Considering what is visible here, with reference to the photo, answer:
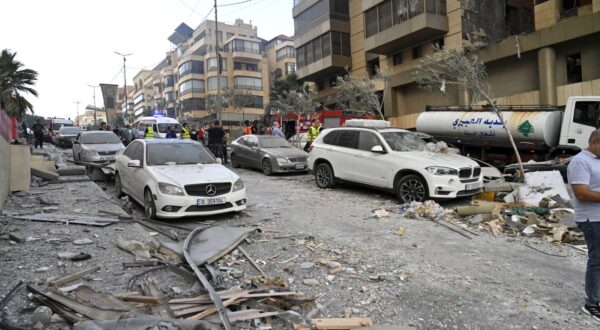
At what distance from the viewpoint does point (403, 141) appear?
33.4 ft

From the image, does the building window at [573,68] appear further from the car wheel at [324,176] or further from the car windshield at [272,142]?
the car wheel at [324,176]

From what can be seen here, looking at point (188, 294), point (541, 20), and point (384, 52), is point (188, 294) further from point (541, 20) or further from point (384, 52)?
point (384, 52)

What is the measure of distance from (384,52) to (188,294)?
3011cm

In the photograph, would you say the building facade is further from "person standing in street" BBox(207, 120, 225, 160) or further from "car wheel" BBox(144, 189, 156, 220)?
"car wheel" BBox(144, 189, 156, 220)

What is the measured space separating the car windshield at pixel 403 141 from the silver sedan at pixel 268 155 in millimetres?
4305

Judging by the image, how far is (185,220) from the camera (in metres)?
7.74

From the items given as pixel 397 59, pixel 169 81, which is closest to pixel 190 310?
pixel 397 59

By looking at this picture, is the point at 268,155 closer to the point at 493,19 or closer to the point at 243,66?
the point at 493,19

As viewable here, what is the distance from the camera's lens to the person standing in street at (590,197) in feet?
12.2

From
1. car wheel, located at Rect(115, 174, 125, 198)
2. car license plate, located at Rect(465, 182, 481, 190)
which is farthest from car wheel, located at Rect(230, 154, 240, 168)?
car license plate, located at Rect(465, 182, 481, 190)

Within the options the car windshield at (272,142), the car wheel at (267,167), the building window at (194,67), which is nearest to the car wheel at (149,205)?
the car wheel at (267,167)

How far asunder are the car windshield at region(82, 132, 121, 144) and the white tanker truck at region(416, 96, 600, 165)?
469 inches

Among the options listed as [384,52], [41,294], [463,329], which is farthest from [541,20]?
[41,294]

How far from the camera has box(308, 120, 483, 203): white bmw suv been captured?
28.8 feet
